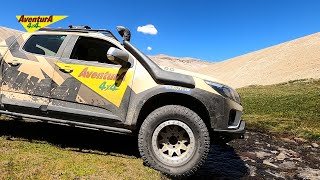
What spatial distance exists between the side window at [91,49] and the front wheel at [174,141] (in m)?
1.63

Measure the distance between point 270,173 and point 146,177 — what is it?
298 centimetres

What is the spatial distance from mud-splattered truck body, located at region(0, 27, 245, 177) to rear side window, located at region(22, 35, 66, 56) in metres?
0.02

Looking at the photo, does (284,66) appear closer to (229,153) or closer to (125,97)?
(229,153)

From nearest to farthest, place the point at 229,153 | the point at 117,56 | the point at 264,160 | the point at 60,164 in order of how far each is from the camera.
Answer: the point at 60,164 → the point at 117,56 → the point at 264,160 → the point at 229,153

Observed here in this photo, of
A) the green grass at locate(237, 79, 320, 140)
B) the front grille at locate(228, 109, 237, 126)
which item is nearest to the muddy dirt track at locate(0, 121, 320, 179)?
the front grille at locate(228, 109, 237, 126)

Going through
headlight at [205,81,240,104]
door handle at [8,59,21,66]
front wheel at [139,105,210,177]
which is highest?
door handle at [8,59,21,66]

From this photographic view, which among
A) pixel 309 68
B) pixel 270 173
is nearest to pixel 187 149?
pixel 270 173

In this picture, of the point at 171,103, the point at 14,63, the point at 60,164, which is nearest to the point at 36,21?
the point at 14,63

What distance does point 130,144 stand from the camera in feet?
25.5

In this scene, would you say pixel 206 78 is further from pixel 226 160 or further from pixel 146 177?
pixel 226 160

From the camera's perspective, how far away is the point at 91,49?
6.86 metres

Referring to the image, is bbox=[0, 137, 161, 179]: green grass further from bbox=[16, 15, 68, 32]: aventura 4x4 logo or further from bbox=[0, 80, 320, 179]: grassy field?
bbox=[16, 15, 68, 32]: aventura 4x4 logo

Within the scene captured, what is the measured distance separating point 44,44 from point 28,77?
2.55 feet

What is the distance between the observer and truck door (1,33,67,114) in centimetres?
636
